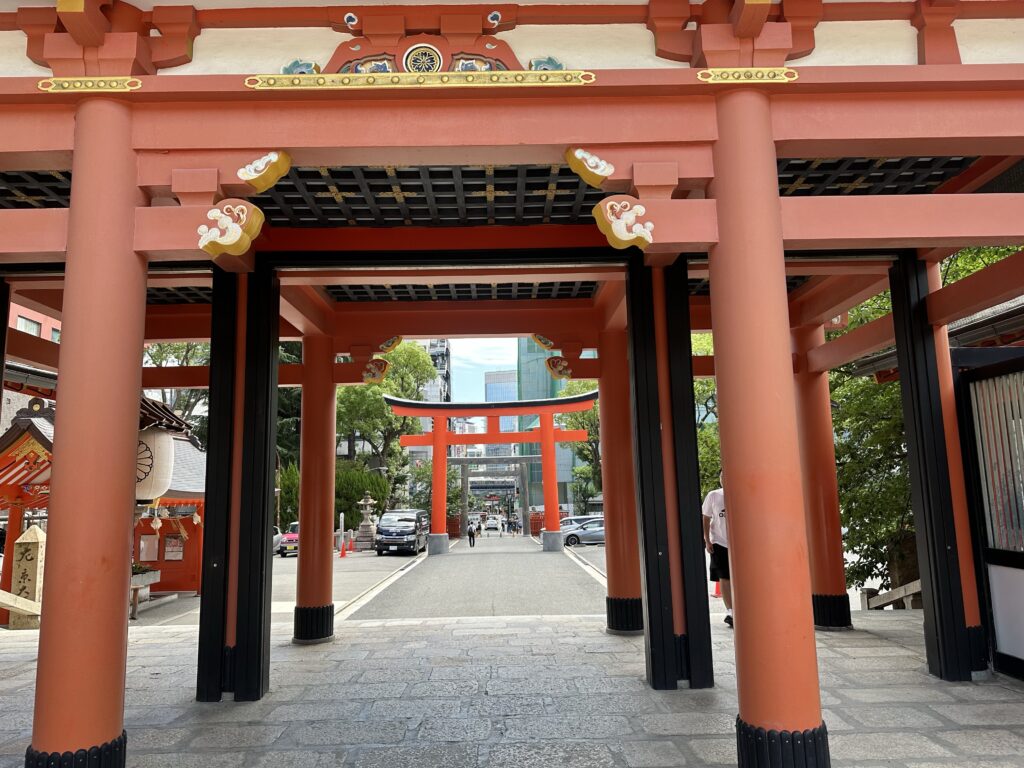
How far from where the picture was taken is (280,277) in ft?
20.0

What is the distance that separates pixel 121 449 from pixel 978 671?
6125 mm

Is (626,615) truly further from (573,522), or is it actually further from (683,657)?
(573,522)

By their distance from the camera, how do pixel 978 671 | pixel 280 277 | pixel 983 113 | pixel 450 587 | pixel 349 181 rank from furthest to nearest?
1. pixel 450 587
2. pixel 280 277
3. pixel 978 671
4. pixel 349 181
5. pixel 983 113

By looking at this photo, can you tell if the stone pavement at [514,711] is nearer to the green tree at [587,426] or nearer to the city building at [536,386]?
the green tree at [587,426]

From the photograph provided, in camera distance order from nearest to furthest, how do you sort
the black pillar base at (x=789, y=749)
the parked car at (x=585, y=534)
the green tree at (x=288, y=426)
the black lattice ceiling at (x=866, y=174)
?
the black pillar base at (x=789, y=749)
the black lattice ceiling at (x=866, y=174)
the parked car at (x=585, y=534)
the green tree at (x=288, y=426)

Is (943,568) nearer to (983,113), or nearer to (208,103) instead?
(983,113)

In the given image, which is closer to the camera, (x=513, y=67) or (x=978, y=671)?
(x=513, y=67)

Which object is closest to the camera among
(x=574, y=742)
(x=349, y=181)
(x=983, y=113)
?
(x=983, y=113)

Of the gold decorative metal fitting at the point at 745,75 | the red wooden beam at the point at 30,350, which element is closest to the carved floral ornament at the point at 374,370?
the red wooden beam at the point at 30,350

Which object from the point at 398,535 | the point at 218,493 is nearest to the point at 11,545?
the point at 218,493

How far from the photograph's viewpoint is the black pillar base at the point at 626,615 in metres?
7.68

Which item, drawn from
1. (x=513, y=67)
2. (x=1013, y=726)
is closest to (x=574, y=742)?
(x=1013, y=726)

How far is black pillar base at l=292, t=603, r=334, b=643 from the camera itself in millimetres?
7598

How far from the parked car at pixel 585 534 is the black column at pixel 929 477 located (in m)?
20.9
